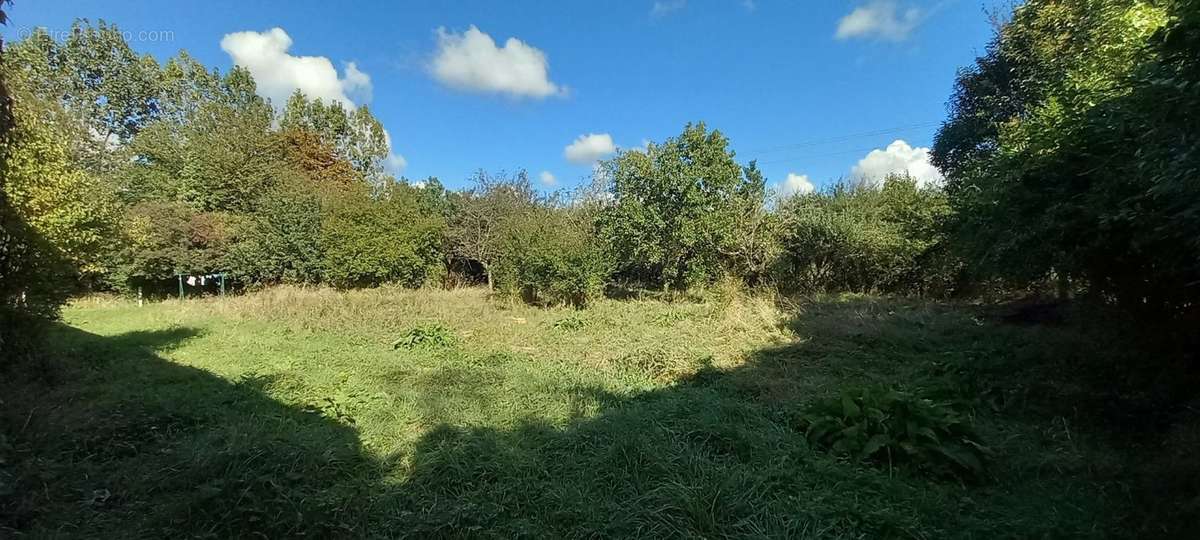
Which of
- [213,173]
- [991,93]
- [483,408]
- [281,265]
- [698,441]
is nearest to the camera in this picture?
[698,441]

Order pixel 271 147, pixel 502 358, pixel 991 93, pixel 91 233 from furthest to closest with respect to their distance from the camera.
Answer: pixel 271 147 < pixel 991 93 < pixel 91 233 < pixel 502 358

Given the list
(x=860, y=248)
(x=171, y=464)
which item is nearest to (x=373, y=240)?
(x=171, y=464)

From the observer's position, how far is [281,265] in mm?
16281

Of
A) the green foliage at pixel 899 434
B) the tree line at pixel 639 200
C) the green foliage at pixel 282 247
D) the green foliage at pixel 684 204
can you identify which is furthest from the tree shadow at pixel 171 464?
the green foliage at pixel 282 247

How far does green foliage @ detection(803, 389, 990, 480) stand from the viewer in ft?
10.6

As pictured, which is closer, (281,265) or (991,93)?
(991,93)

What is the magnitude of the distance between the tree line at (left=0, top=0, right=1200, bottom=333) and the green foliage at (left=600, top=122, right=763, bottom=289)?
2.3 inches

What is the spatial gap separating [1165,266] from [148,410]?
8.51m

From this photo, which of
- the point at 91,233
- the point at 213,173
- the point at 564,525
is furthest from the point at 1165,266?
the point at 213,173

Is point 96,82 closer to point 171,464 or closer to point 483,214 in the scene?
point 483,214

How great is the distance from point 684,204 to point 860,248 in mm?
5391

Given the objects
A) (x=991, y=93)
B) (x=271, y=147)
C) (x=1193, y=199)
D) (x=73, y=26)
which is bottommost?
(x=1193, y=199)

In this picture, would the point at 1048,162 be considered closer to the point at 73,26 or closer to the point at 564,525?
the point at 564,525

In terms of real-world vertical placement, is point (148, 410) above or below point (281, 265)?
below
